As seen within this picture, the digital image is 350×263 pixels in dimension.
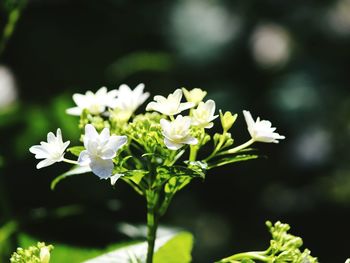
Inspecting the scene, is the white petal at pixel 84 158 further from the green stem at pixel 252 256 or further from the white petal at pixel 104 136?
the green stem at pixel 252 256

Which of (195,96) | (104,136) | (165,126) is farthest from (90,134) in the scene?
(195,96)

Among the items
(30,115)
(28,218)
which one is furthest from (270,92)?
(28,218)

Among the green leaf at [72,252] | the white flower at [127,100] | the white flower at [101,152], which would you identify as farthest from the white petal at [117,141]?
the green leaf at [72,252]

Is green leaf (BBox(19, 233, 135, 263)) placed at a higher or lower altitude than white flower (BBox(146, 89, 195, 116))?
lower

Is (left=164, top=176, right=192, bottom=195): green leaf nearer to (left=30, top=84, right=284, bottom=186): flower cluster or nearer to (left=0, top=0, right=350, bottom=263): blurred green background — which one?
(left=30, top=84, right=284, bottom=186): flower cluster

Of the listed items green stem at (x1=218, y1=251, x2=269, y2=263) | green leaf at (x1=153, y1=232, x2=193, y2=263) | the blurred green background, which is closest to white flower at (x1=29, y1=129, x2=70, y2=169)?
green stem at (x1=218, y1=251, x2=269, y2=263)

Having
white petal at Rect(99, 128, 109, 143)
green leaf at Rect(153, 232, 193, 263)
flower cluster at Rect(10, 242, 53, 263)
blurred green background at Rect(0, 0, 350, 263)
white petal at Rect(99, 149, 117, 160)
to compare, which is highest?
blurred green background at Rect(0, 0, 350, 263)

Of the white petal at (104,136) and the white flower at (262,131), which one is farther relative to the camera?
the white flower at (262,131)
